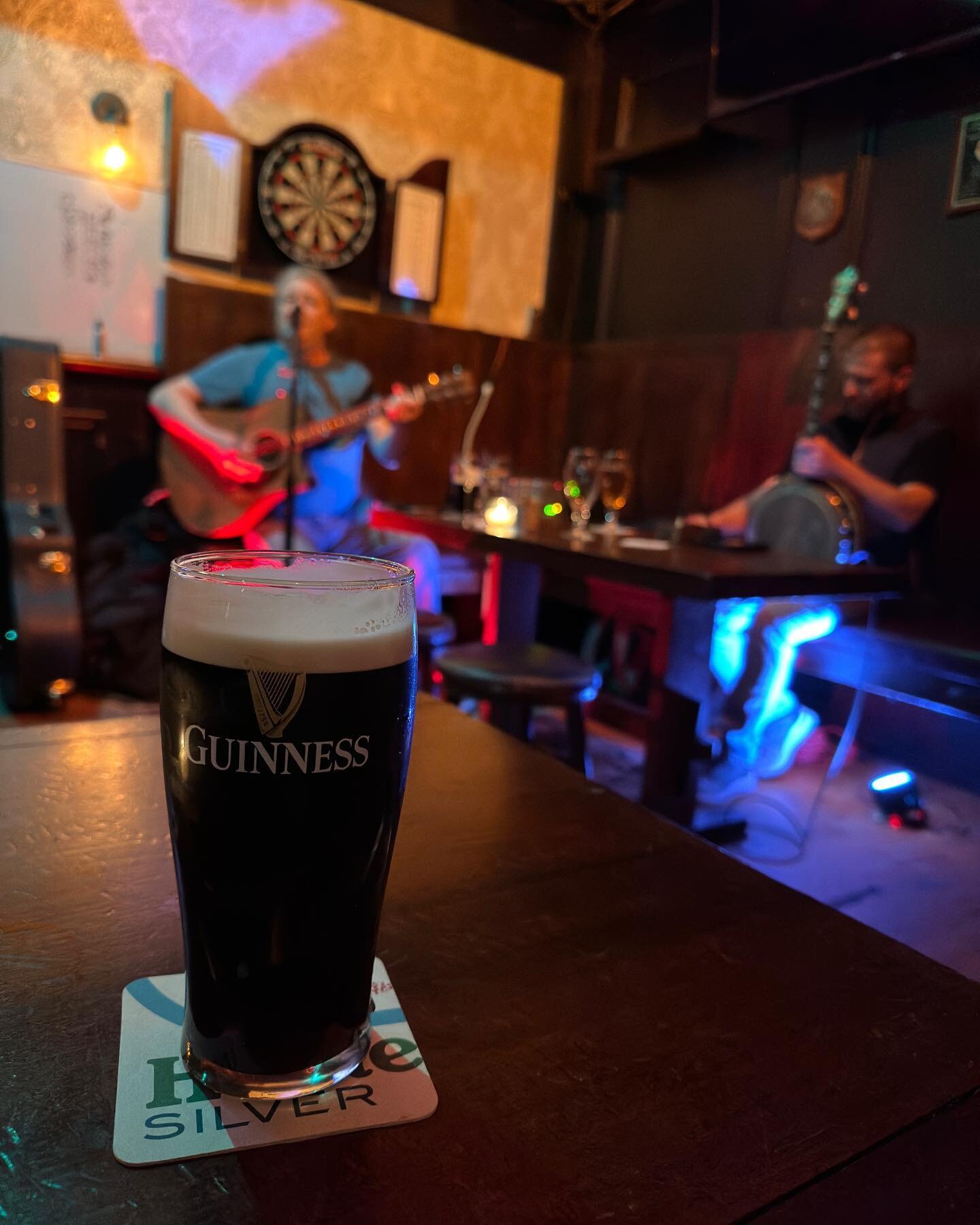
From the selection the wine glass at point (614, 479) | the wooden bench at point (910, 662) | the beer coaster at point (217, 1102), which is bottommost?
the wooden bench at point (910, 662)

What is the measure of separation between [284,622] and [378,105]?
12.5ft

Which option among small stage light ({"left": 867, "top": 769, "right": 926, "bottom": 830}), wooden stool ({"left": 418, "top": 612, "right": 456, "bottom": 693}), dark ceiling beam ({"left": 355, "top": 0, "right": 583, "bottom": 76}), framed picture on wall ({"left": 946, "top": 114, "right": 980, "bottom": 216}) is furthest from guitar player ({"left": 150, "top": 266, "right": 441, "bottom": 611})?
framed picture on wall ({"left": 946, "top": 114, "right": 980, "bottom": 216})

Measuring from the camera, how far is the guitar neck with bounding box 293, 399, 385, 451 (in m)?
3.00

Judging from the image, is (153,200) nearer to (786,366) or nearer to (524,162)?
(524,162)

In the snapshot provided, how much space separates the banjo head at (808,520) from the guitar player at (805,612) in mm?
69

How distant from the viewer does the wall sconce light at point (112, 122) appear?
9.75 ft

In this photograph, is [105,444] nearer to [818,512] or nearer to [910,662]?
[818,512]

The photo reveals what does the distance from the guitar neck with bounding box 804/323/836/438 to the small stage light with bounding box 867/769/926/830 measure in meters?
1.05

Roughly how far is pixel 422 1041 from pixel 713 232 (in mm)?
3386

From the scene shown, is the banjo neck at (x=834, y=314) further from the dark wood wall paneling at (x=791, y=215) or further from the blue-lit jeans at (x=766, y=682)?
the blue-lit jeans at (x=766, y=682)

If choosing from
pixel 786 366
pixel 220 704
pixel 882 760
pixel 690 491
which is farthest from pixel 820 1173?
pixel 690 491

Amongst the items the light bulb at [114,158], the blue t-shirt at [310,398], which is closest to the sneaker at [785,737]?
the blue t-shirt at [310,398]

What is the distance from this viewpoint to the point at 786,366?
2994 millimetres

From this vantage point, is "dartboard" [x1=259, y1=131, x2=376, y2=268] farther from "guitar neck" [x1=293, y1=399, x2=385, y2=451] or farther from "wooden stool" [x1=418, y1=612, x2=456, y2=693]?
"wooden stool" [x1=418, y1=612, x2=456, y2=693]
